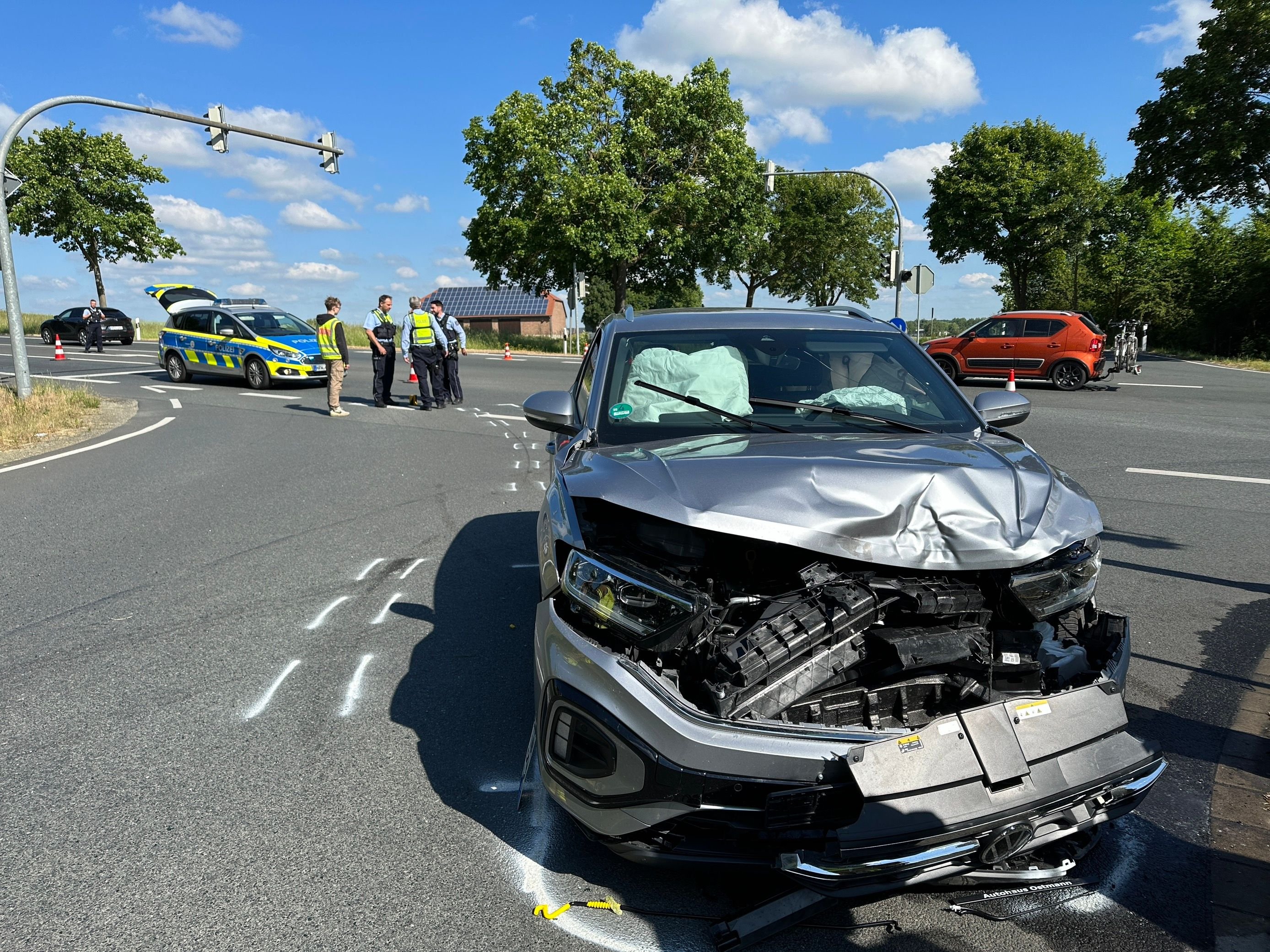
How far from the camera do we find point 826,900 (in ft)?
8.34

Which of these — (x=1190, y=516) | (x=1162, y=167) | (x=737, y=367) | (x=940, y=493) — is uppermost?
(x=1162, y=167)

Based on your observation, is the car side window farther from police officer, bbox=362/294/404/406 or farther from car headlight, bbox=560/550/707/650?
car headlight, bbox=560/550/707/650

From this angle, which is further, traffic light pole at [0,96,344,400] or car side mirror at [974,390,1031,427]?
traffic light pole at [0,96,344,400]

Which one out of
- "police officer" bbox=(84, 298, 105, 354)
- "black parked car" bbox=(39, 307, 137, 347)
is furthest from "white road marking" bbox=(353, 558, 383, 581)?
"black parked car" bbox=(39, 307, 137, 347)

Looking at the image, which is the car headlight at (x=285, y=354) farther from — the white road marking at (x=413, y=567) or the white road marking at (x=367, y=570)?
the white road marking at (x=413, y=567)

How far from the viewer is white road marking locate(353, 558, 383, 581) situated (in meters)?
6.25

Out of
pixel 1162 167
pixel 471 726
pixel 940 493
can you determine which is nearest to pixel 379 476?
pixel 471 726

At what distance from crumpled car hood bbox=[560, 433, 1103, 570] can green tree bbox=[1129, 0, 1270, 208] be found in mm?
39594

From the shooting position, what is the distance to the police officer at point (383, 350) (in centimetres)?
1596

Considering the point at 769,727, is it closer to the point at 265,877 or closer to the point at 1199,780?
the point at 265,877

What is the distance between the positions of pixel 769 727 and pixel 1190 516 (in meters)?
7.37

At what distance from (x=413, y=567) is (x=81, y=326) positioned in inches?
1522

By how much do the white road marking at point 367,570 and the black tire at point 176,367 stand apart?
18.2 m

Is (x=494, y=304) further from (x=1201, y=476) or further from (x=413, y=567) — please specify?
(x=413, y=567)
